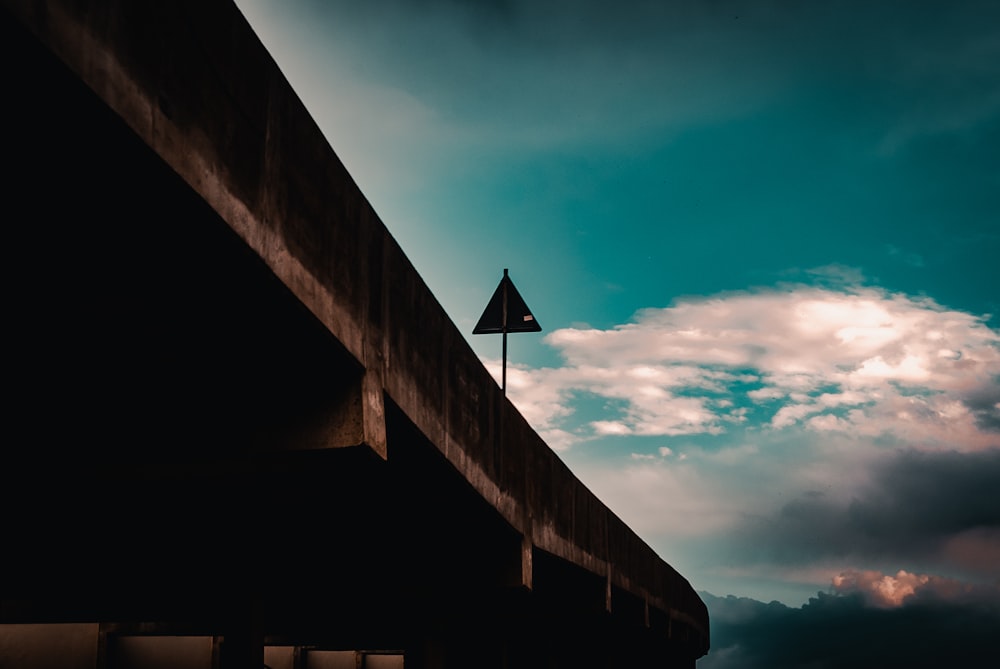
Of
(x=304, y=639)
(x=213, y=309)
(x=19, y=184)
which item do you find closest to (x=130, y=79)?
(x=19, y=184)

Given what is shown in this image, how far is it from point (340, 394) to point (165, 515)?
24.7 feet

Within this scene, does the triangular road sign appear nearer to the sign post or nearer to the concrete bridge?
the sign post

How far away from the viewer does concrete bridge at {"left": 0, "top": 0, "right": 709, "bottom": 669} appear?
236 inches

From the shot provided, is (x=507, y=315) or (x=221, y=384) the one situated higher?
(x=507, y=315)

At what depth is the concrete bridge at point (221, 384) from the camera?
19.7 feet

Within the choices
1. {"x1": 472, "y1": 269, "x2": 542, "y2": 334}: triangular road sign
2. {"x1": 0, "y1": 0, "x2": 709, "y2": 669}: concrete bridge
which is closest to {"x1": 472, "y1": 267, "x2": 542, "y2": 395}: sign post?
{"x1": 472, "y1": 269, "x2": 542, "y2": 334}: triangular road sign

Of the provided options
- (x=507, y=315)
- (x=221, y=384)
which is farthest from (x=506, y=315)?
(x=221, y=384)

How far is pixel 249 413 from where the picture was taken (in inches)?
383

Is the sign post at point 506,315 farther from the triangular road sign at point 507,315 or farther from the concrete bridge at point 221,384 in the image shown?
the concrete bridge at point 221,384

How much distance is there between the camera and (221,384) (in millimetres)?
9352

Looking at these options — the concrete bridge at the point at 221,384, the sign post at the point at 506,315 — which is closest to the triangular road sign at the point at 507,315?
the sign post at the point at 506,315

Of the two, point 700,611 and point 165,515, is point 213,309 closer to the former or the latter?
point 165,515

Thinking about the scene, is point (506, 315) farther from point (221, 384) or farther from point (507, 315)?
point (221, 384)

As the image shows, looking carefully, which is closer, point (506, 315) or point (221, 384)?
point (221, 384)
